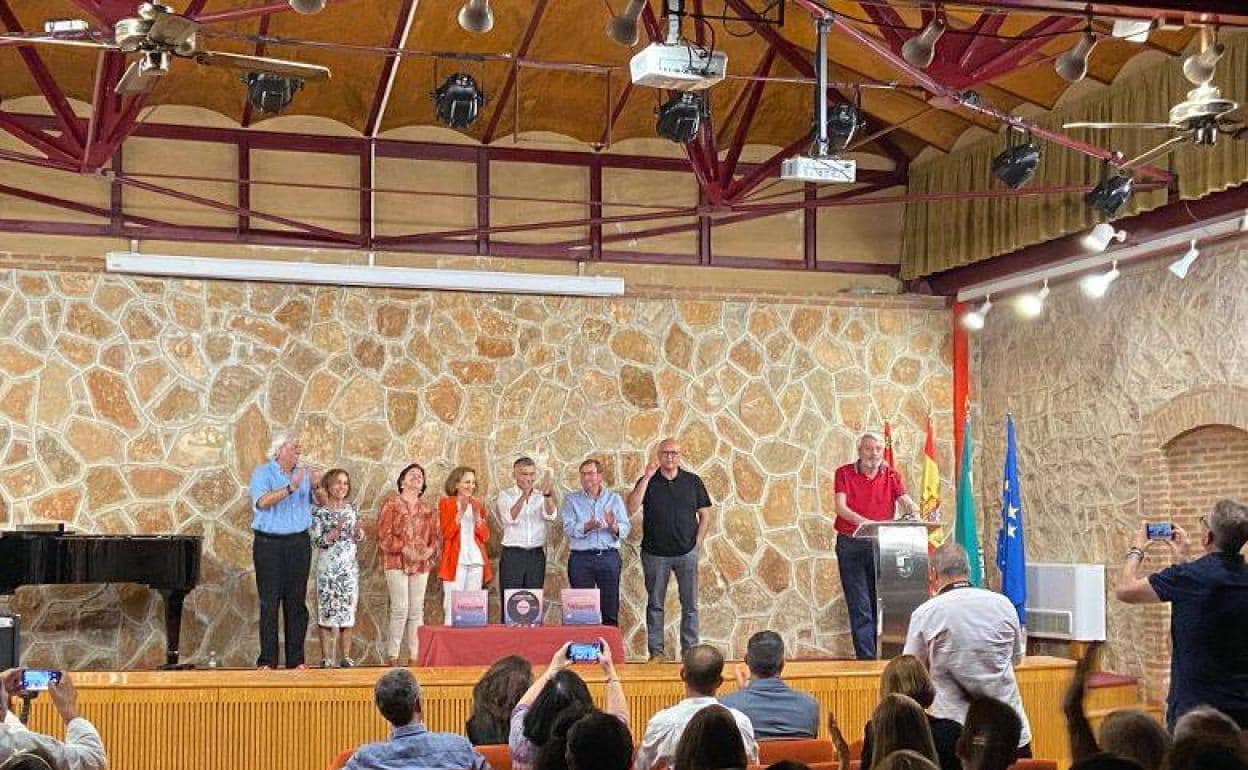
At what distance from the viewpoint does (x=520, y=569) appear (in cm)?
1152

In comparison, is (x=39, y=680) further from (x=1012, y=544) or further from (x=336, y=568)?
(x=1012, y=544)

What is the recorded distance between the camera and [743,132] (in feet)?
38.8

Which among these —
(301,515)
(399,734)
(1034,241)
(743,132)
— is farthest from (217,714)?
(1034,241)

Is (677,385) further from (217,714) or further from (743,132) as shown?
(217,714)

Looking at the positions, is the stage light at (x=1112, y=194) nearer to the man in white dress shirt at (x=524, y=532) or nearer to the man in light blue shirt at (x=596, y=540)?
the man in light blue shirt at (x=596, y=540)

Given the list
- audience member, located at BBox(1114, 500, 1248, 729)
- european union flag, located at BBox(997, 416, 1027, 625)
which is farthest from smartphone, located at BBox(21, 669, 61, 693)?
european union flag, located at BBox(997, 416, 1027, 625)

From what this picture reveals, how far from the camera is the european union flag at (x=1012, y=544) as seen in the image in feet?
39.3

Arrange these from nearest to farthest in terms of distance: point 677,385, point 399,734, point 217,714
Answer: point 399,734
point 217,714
point 677,385

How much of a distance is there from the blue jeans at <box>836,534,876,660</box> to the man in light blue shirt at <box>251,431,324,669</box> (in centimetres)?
367

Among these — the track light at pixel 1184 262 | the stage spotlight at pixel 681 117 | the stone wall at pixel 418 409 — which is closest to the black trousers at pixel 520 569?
the stone wall at pixel 418 409

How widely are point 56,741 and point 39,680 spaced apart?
170 mm

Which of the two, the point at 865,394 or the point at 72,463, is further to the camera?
the point at 865,394

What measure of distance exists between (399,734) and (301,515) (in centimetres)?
599

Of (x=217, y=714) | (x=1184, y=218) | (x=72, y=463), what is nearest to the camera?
(x=217, y=714)
